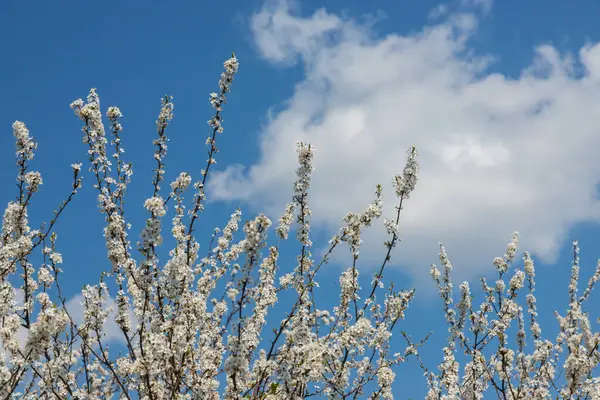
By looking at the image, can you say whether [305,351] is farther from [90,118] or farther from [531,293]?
[531,293]

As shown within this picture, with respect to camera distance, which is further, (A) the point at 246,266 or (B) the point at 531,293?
(B) the point at 531,293

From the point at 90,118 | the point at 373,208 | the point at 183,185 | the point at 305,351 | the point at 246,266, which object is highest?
the point at 90,118

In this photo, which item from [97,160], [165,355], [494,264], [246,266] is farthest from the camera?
[494,264]

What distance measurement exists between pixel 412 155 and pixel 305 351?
3838 mm

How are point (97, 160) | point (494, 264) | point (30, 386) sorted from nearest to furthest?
1. point (97, 160)
2. point (30, 386)
3. point (494, 264)

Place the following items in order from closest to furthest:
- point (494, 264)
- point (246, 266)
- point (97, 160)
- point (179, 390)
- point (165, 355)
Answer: point (246, 266)
point (165, 355)
point (179, 390)
point (97, 160)
point (494, 264)

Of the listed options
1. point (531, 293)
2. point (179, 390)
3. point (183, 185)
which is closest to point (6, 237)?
point (183, 185)

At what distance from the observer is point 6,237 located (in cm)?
1015

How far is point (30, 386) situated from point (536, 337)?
980 cm

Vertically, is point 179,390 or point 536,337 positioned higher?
point 536,337

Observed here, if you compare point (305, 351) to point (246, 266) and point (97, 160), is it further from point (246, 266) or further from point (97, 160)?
point (97, 160)

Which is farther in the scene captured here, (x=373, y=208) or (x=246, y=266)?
(x=373, y=208)

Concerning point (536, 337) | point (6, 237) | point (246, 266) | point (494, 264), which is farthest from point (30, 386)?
point (536, 337)

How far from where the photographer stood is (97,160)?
9219 millimetres
